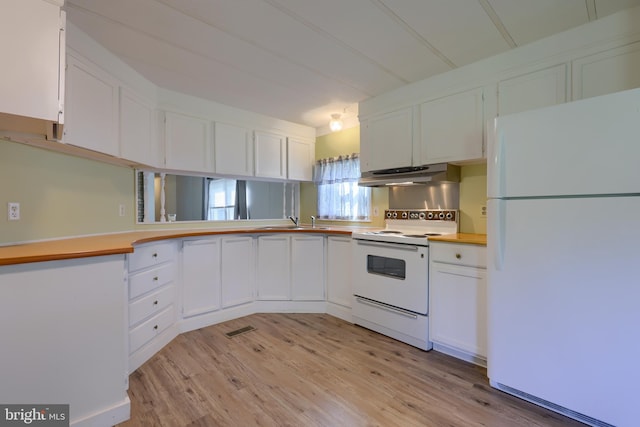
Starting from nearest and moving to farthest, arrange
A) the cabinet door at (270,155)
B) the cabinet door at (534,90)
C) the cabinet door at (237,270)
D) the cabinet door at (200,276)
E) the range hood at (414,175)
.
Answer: the cabinet door at (534,90), the range hood at (414,175), the cabinet door at (200,276), the cabinet door at (237,270), the cabinet door at (270,155)

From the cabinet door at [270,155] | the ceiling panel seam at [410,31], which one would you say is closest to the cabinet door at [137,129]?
the cabinet door at [270,155]

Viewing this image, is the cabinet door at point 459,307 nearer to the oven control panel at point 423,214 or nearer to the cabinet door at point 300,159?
the oven control panel at point 423,214

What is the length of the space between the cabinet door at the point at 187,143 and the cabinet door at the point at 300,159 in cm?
106

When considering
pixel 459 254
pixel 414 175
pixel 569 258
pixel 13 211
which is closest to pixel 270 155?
pixel 414 175

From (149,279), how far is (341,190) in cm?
238

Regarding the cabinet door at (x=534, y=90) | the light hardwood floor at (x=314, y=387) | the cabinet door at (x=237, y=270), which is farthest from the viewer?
the cabinet door at (x=237, y=270)

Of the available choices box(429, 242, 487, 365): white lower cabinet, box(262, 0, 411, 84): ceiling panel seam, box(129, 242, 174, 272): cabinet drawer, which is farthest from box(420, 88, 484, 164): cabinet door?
box(129, 242, 174, 272): cabinet drawer

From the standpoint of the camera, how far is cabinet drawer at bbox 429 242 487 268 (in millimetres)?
2033

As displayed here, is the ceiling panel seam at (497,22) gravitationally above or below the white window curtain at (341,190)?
above

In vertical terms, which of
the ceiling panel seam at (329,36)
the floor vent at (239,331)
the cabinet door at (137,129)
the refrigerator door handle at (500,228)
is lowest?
the floor vent at (239,331)

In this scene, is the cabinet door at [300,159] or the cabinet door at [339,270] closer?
the cabinet door at [339,270]

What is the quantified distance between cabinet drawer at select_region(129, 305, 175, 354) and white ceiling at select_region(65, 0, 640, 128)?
2.04 meters

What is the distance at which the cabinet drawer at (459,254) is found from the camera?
6.67 feet

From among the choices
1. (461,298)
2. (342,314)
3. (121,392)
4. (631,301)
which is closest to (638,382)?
(631,301)
